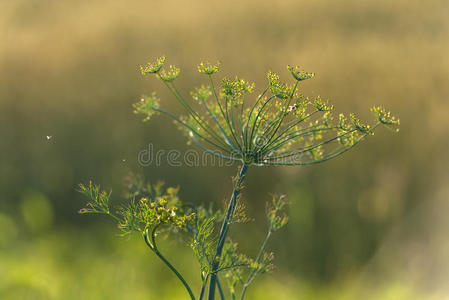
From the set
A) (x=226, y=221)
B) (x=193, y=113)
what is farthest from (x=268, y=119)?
(x=226, y=221)

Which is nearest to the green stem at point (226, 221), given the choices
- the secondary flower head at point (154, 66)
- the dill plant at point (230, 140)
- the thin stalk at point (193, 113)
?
the dill plant at point (230, 140)

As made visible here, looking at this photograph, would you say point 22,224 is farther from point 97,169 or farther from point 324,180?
point 324,180

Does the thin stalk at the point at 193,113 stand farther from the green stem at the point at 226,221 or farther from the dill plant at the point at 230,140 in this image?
the green stem at the point at 226,221

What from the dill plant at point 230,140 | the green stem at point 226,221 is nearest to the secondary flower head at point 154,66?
the dill plant at point 230,140

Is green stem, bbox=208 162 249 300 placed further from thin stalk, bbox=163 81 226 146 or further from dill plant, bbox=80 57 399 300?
thin stalk, bbox=163 81 226 146

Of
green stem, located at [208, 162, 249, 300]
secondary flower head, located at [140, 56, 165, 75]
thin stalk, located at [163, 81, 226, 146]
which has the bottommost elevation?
green stem, located at [208, 162, 249, 300]

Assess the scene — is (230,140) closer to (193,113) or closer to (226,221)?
(193,113)

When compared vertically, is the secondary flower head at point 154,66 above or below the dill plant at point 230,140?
above

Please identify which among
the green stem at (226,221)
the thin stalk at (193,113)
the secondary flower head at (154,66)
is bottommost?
the green stem at (226,221)

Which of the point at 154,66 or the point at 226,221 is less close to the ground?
the point at 154,66

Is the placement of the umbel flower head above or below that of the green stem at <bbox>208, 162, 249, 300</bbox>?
above

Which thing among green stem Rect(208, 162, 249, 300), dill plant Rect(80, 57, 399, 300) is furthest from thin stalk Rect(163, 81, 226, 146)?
green stem Rect(208, 162, 249, 300)

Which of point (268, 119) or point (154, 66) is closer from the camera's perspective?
point (154, 66)

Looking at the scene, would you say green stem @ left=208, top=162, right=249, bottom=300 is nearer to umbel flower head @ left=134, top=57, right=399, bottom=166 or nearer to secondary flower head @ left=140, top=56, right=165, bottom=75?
umbel flower head @ left=134, top=57, right=399, bottom=166
